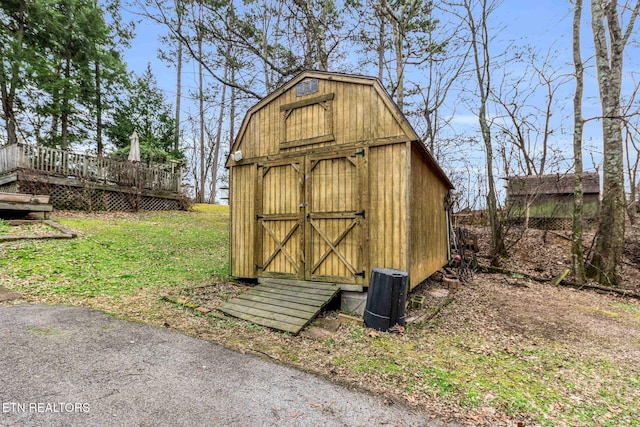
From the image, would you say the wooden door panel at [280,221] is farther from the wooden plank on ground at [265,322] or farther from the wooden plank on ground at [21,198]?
the wooden plank on ground at [21,198]

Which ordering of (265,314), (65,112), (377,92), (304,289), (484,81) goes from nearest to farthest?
(265,314), (377,92), (304,289), (484,81), (65,112)

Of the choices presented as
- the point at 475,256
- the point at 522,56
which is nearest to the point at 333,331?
the point at 475,256

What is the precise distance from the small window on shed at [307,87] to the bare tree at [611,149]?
7030 mm

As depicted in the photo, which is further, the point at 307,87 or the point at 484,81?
the point at 484,81

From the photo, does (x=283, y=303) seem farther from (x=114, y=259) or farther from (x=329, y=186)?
(x=114, y=259)

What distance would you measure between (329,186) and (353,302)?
201cm

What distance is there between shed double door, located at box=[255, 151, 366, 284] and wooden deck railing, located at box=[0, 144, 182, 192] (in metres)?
9.88

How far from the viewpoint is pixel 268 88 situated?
36.4ft

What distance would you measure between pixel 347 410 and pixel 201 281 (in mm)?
4592

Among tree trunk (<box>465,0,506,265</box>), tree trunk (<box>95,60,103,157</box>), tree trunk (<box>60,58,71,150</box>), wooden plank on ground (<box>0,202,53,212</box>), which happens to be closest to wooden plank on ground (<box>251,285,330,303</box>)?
tree trunk (<box>465,0,506,265</box>)

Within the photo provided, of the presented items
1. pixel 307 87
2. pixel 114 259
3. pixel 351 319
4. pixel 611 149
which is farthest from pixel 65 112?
pixel 611 149

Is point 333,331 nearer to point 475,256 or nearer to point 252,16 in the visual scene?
point 475,256

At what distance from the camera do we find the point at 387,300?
4.16 m

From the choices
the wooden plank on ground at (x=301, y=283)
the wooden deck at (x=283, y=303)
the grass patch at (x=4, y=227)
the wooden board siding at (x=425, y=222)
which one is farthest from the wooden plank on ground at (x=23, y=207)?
the wooden board siding at (x=425, y=222)
